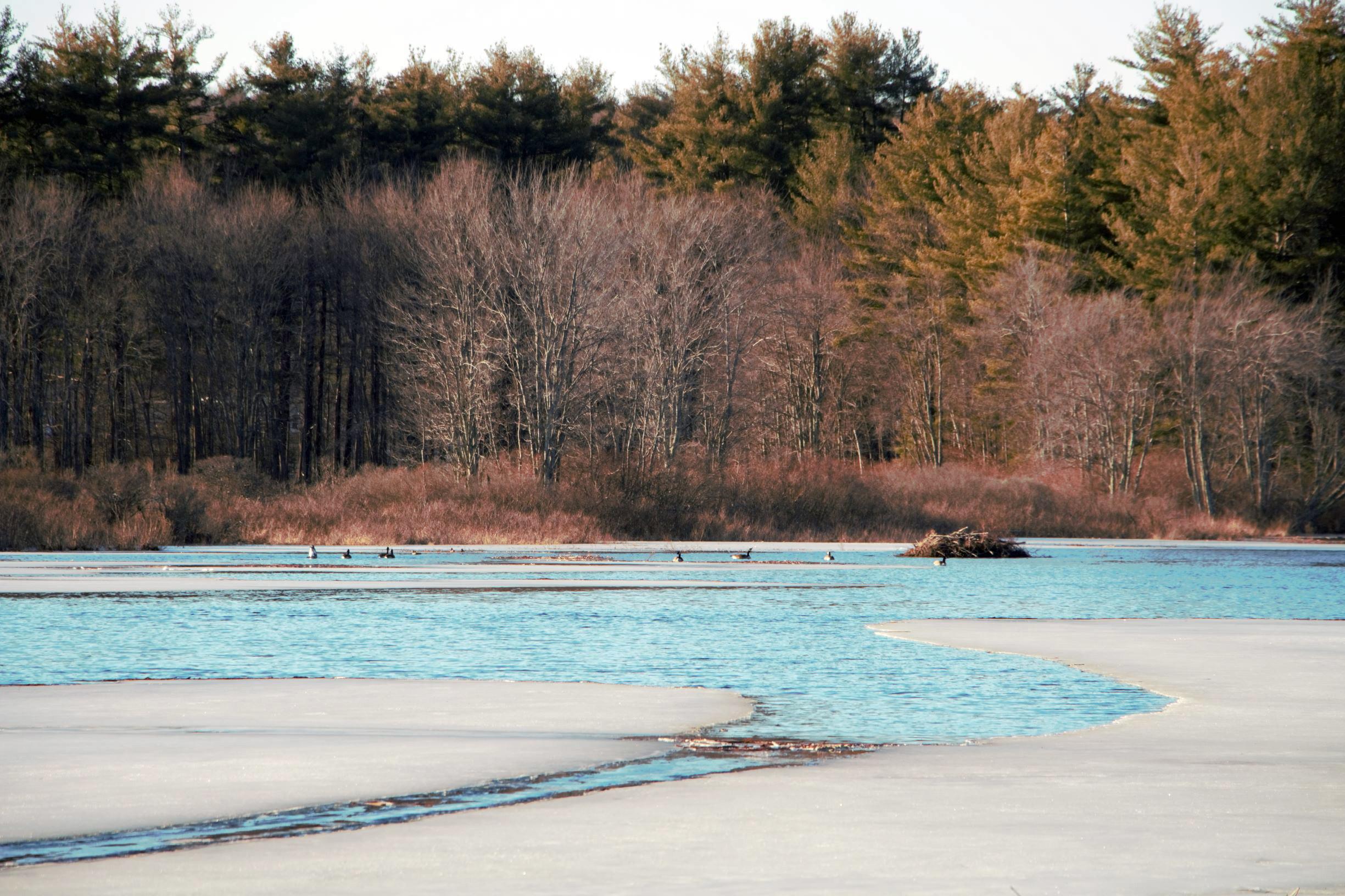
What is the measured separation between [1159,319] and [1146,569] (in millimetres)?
23071

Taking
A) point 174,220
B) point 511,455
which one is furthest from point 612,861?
point 174,220

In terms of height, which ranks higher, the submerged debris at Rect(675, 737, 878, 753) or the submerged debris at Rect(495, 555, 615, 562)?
the submerged debris at Rect(495, 555, 615, 562)

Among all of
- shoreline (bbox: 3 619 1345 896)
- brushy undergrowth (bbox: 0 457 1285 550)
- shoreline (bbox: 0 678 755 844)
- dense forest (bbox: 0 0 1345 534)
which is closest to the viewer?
shoreline (bbox: 3 619 1345 896)

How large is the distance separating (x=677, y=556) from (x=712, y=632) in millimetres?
13974

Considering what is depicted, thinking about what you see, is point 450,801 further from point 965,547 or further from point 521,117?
point 521,117

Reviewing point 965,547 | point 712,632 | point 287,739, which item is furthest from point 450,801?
point 965,547

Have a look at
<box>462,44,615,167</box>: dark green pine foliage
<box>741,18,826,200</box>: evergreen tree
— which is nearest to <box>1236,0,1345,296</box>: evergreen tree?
<box>741,18,826,200</box>: evergreen tree

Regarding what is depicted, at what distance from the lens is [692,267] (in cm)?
5469

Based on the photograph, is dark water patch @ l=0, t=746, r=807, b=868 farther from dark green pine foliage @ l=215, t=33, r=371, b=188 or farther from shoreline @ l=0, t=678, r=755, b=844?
dark green pine foliage @ l=215, t=33, r=371, b=188

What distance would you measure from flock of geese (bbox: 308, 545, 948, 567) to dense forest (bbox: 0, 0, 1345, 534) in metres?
7.46

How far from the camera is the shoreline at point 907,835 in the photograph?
601 centimetres

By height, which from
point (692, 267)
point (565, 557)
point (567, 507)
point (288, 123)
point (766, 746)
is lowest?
point (766, 746)

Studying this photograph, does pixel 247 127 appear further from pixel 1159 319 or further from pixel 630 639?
pixel 630 639

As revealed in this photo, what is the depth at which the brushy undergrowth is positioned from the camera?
37094 mm
